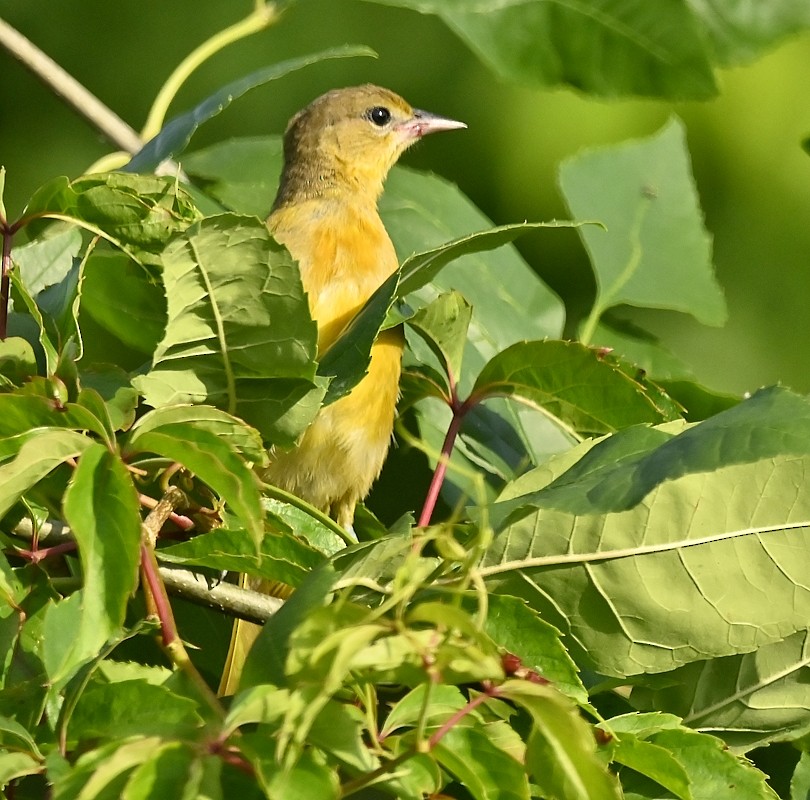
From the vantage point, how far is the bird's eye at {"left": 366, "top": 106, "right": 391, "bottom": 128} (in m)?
3.78

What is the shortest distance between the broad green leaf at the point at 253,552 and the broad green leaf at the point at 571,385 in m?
0.52

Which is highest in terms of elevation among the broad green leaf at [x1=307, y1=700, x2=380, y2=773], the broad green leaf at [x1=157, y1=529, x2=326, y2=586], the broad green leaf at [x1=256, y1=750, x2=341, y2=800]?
the broad green leaf at [x1=157, y1=529, x2=326, y2=586]

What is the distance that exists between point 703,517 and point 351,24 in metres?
4.32

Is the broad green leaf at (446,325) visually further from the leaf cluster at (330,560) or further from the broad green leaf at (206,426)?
the broad green leaf at (206,426)

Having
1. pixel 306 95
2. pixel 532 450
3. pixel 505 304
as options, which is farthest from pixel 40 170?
pixel 532 450

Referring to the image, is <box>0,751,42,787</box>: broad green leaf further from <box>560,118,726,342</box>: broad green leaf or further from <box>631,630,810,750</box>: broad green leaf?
<box>560,118,726,342</box>: broad green leaf

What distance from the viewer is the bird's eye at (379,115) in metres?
3.78

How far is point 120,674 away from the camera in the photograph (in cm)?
142

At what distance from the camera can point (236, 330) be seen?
65.6 inches

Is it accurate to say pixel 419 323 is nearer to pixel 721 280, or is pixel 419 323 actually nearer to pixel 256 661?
pixel 256 661

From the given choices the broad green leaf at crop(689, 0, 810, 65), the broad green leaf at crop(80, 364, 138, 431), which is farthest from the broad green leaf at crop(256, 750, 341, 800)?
the broad green leaf at crop(689, 0, 810, 65)

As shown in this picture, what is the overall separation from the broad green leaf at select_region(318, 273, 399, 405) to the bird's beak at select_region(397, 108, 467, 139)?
6.86ft

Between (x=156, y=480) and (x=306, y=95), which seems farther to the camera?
(x=306, y=95)

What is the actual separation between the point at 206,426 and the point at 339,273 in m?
1.38
